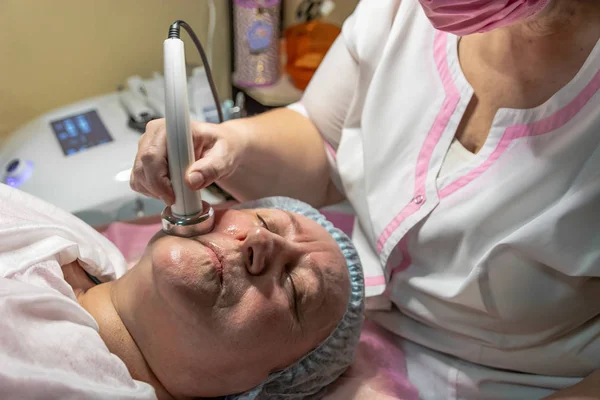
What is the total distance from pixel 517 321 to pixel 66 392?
728 millimetres

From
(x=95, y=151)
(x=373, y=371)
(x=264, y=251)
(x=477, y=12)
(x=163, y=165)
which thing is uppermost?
(x=477, y=12)

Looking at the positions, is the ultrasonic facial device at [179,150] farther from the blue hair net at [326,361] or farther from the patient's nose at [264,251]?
the blue hair net at [326,361]

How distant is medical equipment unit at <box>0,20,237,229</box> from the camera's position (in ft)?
4.56

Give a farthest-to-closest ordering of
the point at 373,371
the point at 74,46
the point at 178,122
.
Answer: the point at 74,46 → the point at 373,371 → the point at 178,122

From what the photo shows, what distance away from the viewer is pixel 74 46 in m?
1.61

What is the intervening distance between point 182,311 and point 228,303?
0.24 ft

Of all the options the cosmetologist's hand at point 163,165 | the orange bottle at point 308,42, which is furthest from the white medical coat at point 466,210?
the orange bottle at point 308,42

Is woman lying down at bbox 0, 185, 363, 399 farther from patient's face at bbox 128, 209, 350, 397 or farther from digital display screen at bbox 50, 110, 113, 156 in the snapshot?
digital display screen at bbox 50, 110, 113, 156

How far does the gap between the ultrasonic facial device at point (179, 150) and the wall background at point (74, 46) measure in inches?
28.1

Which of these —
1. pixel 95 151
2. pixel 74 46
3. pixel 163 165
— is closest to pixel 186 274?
pixel 163 165

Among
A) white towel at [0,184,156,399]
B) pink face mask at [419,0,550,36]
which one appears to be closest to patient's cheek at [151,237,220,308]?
white towel at [0,184,156,399]

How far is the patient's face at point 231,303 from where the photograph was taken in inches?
34.0

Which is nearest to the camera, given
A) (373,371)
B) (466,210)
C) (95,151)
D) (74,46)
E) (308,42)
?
(466,210)

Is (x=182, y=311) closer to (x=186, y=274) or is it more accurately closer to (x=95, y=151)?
(x=186, y=274)
